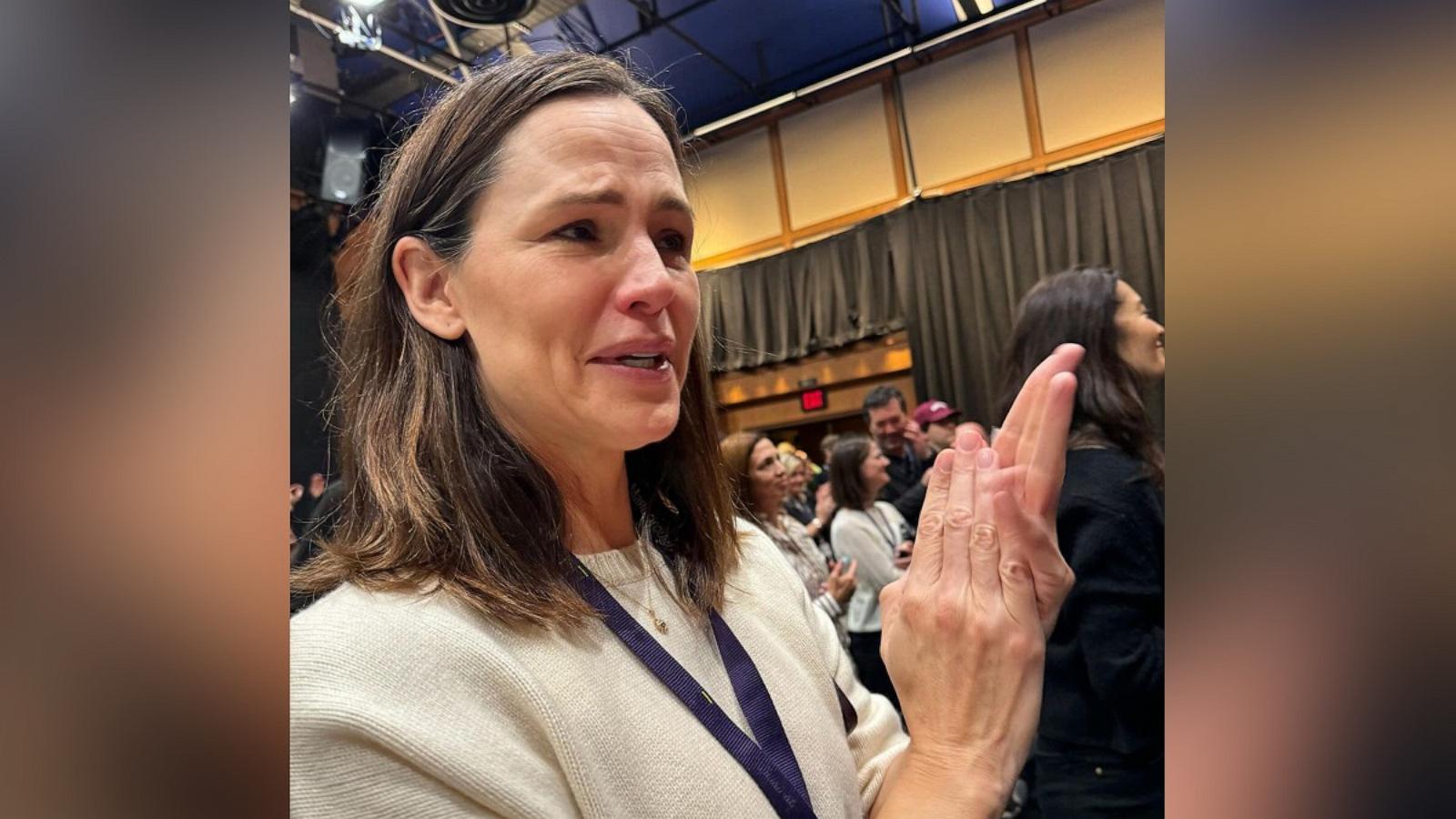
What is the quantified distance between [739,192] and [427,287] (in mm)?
186

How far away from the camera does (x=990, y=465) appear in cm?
44

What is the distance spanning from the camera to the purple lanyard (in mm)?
409

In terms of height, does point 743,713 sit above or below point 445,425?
below

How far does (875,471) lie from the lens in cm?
62

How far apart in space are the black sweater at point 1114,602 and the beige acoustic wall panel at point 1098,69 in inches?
7.1

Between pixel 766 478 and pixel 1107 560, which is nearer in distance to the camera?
pixel 1107 560

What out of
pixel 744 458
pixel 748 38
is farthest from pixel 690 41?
pixel 744 458

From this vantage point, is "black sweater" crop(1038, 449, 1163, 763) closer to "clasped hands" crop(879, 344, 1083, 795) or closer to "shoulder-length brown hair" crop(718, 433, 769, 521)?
"clasped hands" crop(879, 344, 1083, 795)

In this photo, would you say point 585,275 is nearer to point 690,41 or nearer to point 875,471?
point 690,41

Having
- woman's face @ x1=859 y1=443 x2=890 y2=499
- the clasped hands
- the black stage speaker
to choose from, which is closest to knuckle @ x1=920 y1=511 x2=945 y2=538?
the clasped hands

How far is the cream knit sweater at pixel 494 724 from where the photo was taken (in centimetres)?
34
